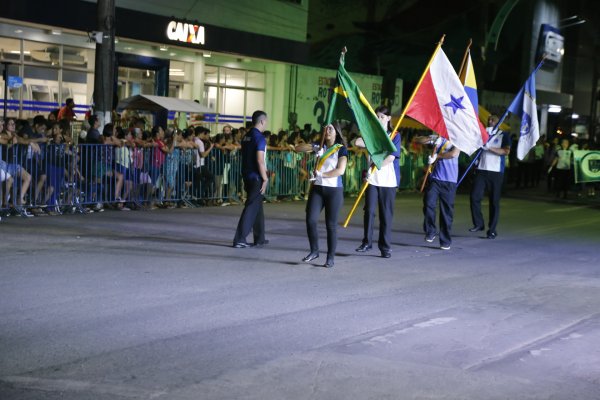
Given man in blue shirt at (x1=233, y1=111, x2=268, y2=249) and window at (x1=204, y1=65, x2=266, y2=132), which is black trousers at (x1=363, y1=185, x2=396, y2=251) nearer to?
man in blue shirt at (x1=233, y1=111, x2=268, y2=249)

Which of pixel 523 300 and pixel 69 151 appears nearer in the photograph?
pixel 523 300

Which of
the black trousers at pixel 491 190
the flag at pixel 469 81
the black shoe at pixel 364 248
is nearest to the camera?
the black shoe at pixel 364 248

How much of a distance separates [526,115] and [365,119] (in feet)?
18.9

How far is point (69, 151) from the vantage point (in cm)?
1641

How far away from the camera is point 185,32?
25.7 metres

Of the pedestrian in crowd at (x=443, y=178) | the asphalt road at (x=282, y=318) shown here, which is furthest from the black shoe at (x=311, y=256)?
the pedestrian in crowd at (x=443, y=178)

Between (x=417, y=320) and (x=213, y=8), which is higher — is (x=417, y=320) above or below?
below

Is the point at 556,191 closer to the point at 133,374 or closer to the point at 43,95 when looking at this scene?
the point at 43,95

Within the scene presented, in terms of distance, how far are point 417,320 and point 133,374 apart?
3.24m

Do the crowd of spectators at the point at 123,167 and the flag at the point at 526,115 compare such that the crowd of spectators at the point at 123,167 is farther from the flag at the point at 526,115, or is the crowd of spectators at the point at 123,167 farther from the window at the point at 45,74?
the flag at the point at 526,115

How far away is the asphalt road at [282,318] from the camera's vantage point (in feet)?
20.9

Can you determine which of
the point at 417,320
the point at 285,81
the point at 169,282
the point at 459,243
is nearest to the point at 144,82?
the point at 285,81

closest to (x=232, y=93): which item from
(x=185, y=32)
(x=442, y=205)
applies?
(x=185, y=32)

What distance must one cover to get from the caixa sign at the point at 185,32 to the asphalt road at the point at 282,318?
37.1ft
